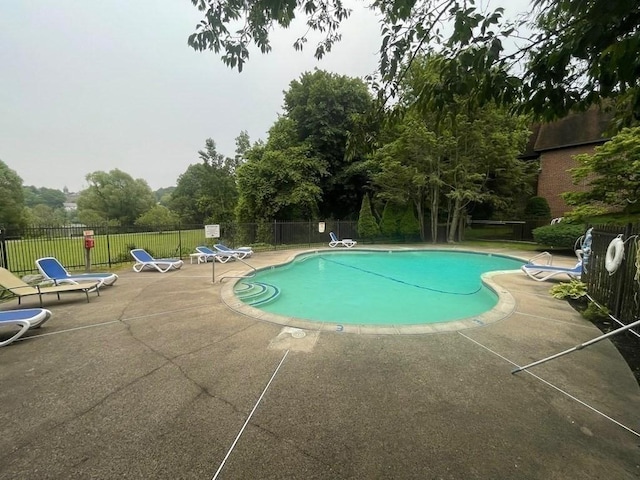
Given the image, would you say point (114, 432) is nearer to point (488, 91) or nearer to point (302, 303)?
point (488, 91)

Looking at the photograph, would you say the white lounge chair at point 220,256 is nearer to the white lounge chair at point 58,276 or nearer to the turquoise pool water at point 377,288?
the turquoise pool water at point 377,288

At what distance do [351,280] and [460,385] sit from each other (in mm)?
7157

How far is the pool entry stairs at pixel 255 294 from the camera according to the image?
6.43 meters

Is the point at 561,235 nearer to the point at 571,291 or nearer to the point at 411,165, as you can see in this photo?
the point at 411,165

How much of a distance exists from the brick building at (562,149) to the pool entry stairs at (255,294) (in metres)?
19.4

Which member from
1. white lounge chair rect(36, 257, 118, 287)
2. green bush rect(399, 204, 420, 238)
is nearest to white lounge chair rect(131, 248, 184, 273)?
white lounge chair rect(36, 257, 118, 287)

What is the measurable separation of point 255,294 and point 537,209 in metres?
20.1

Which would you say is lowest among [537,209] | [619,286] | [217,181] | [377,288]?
[377,288]

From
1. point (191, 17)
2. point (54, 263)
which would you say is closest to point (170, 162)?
point (54, 263)

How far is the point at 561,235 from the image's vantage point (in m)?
13.0

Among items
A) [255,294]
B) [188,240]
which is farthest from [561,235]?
[188,240]

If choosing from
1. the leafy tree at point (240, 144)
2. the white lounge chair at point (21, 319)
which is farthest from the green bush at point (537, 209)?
the leafy tree at point (240, 144)

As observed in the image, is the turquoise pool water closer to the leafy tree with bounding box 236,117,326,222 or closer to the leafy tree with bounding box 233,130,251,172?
the leafy tree with bounding box 236,117,326,222

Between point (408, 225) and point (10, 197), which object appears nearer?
point (408, 225)
